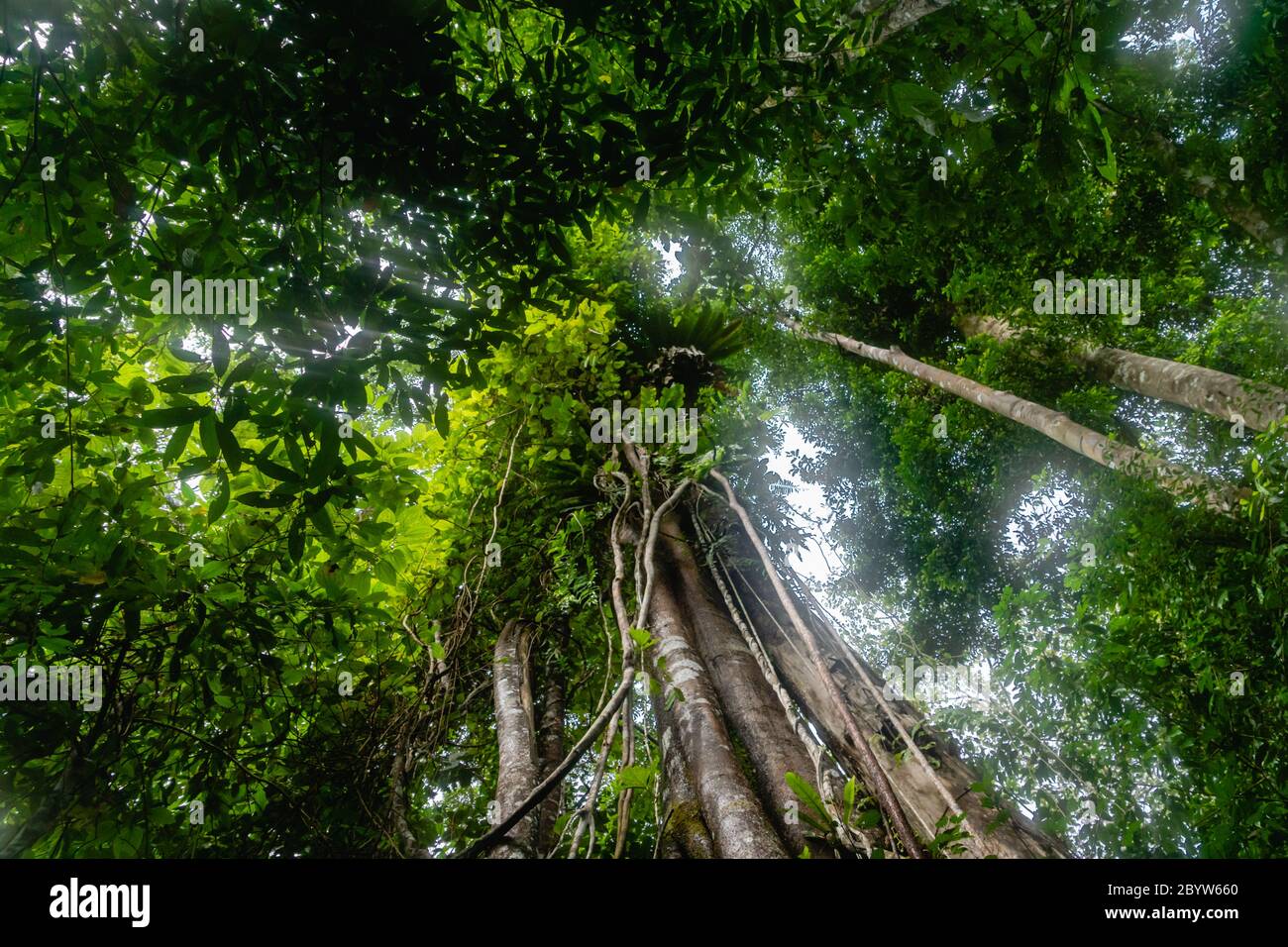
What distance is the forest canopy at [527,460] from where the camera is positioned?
168cm

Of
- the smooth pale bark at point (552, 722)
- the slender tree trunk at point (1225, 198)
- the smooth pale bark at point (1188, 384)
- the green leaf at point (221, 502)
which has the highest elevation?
the slender tree trunk at point (1225, 198)

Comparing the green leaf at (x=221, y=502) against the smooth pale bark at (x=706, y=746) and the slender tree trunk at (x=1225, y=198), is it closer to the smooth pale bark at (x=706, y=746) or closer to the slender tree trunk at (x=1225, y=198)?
the smooth pale bark at (x=706, y=746)

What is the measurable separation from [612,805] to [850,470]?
8535 mm

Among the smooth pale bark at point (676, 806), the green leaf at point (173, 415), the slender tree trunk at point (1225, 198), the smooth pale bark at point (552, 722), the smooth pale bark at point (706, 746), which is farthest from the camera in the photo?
the slender tree trunk at point (1225, 198)

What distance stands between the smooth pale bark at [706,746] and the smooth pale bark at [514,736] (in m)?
0.67

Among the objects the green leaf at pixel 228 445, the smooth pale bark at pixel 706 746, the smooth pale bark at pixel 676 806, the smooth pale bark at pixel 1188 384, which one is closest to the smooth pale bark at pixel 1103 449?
the smooth pale bark at pixel 1188 384

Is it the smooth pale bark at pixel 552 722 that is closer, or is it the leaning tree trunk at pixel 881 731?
the leaning tree trunk at pixel 881 731

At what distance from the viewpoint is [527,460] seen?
4105 mm

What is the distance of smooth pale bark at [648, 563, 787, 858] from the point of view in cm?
181
